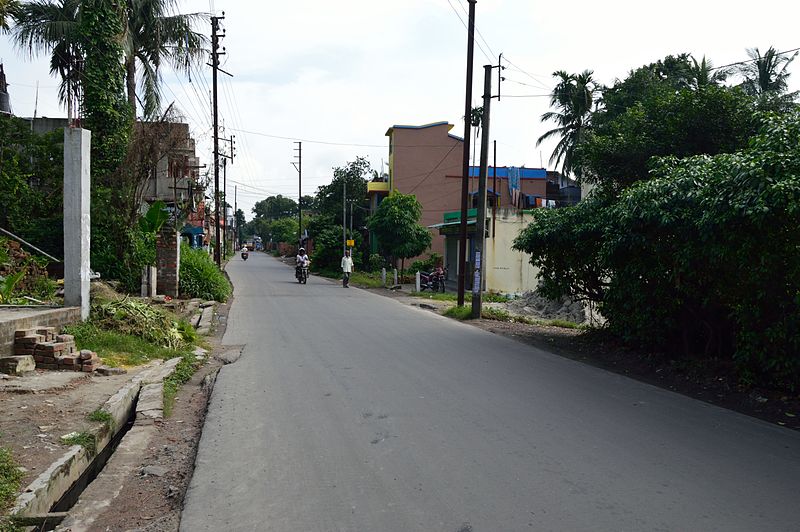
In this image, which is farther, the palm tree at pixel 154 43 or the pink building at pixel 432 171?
the pink building at pixel 432 171

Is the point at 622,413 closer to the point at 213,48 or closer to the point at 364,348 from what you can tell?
the point at 364,348

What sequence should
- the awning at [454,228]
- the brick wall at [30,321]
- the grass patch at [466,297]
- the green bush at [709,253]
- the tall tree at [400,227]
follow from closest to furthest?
1. the green bush at [709,253]
2. the brick wall at [30,321]
3. the grass patch at [466,297]
4. the awning at [454,228]
5. the tall tree at [400,227]

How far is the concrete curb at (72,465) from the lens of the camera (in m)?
4.48

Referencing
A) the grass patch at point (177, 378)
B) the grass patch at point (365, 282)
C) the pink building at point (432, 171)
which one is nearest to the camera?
the grass patch at point (177, 378)

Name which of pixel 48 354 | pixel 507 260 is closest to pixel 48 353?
pixel 48 354

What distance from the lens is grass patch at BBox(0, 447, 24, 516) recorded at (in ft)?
14.3

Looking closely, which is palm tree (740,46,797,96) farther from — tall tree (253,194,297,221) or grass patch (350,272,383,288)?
tall tree (253,194,297,221)

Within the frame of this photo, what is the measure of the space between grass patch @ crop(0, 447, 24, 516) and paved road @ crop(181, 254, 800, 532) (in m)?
1.17

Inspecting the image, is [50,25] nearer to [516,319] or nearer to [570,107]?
[516,319]

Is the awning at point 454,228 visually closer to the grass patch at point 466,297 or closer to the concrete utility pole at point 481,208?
the grass patch at point 466,297

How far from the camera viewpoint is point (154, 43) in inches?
995

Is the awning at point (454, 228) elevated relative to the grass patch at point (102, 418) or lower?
elevated

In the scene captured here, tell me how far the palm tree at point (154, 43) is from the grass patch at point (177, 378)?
16017 millimetres

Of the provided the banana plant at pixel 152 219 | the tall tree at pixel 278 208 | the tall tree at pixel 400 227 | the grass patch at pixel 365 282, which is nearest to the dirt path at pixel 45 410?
the banana plant at pixel 152 219
